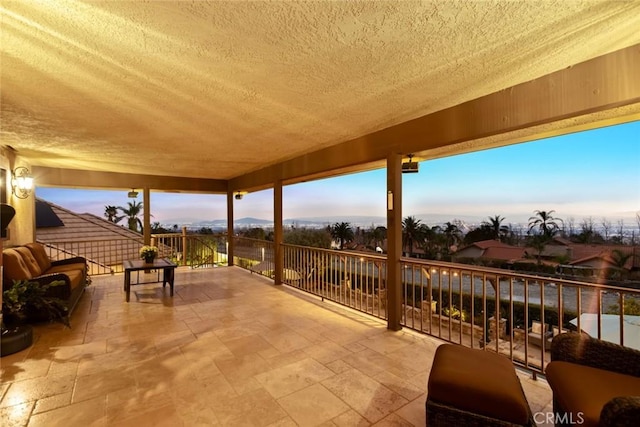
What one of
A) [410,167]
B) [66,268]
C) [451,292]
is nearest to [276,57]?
[410,167]

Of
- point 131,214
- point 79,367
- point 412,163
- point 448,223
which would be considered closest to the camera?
point 79,367

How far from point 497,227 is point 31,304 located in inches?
488

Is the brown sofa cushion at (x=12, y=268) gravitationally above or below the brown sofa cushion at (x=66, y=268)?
above

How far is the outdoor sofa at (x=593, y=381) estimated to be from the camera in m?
1.13

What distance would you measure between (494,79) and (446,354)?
2.12 meters

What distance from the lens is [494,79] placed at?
223cm

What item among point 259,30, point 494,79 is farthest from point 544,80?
point 259,30

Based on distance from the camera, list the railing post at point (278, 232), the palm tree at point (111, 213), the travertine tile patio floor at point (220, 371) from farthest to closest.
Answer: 1. the palm tree at point (111, 213)
2. the railing post at point (278, 232)
3. the travertine tile patio floor at point (220, 371)

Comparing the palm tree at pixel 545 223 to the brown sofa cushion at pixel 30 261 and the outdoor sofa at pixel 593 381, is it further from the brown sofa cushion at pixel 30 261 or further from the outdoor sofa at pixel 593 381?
the brown sofa cushion at pixel 30 261

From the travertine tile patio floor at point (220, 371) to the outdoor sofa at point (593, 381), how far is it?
649 millimetres

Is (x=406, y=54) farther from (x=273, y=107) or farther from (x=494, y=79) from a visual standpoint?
(x=273, y=107)

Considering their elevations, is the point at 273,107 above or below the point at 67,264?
above

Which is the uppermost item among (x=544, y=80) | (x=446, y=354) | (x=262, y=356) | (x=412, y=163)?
(x=544, y=80)

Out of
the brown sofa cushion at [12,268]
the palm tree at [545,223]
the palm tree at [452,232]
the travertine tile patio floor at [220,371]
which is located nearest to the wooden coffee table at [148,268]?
the travertine tile patio floor at [220,371]
